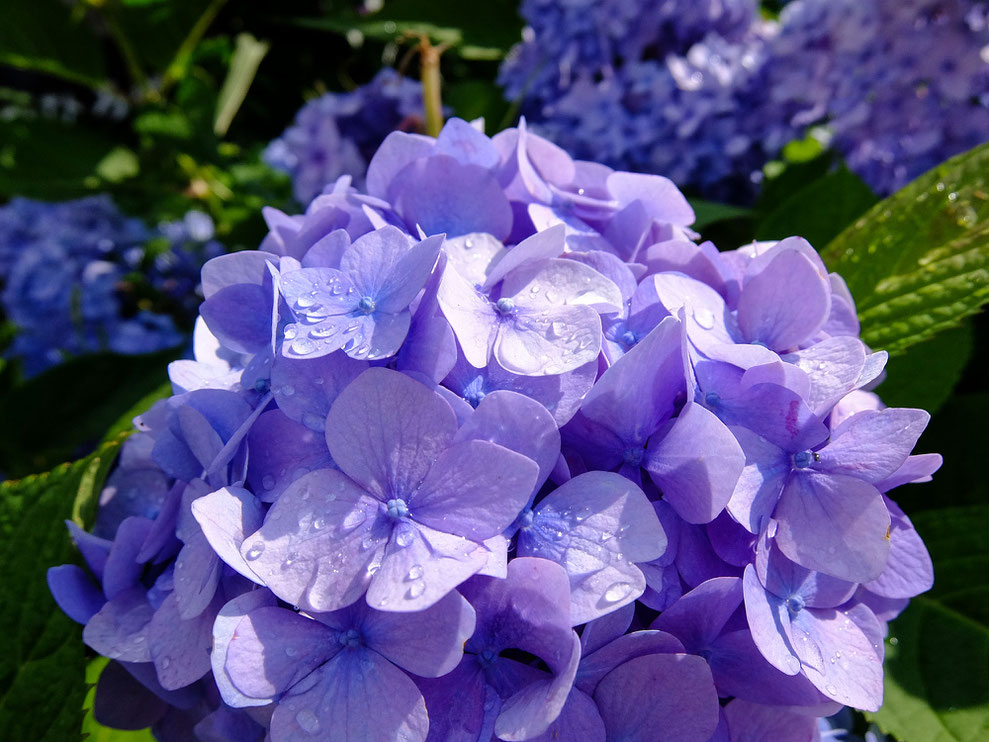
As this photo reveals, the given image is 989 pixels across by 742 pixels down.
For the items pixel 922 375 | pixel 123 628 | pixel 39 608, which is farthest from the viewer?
pixel 922 375

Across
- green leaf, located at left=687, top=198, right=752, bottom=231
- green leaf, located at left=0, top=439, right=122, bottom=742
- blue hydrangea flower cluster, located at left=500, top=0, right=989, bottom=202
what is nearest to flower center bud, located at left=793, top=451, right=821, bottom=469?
green leaf, located at left=687, top=198, right=752, bottom=231

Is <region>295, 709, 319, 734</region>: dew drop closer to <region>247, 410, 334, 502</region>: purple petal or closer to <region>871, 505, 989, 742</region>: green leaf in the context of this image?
<region>247, 410, 334, 502</region>: purple petal

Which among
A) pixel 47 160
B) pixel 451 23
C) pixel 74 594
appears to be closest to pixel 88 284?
pixel 47 160

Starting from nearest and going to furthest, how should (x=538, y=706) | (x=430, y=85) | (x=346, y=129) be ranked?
(x=538, y=706) < (x=430, y=85) < (x=346, y=129)

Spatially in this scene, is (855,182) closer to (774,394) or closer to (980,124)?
(980,124)

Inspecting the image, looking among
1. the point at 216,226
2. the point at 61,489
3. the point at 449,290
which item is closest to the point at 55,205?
the point at 216,226

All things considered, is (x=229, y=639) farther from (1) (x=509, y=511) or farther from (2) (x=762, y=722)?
(2) (x=762, y=722)
